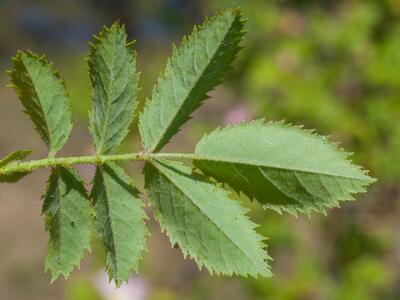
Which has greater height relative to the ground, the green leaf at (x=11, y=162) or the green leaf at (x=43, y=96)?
the green leaf at (x=43, y=96)

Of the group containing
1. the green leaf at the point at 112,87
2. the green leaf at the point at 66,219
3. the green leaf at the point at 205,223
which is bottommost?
the green leaf at the point at 66,219

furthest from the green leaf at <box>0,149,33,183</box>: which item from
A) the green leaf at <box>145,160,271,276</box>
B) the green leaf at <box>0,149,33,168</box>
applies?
the green leaf at <box>145,160,271,276</box>

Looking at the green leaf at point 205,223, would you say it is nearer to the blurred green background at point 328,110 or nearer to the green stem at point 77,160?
the green stem at point 77,160

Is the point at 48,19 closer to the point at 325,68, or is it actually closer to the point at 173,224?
the point at 325,68

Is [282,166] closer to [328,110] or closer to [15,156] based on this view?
[15,156]

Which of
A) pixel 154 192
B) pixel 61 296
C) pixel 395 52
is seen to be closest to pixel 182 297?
pixel 61 296

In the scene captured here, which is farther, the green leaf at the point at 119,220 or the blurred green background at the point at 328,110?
the blurred green background at the point at 328,110

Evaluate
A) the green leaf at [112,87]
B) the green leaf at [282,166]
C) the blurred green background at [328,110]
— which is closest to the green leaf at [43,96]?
the green leaf at [112,87]

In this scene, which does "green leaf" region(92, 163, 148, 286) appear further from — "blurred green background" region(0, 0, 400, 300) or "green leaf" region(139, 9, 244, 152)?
"blurred green background" region(0, 0, 400, 300)
